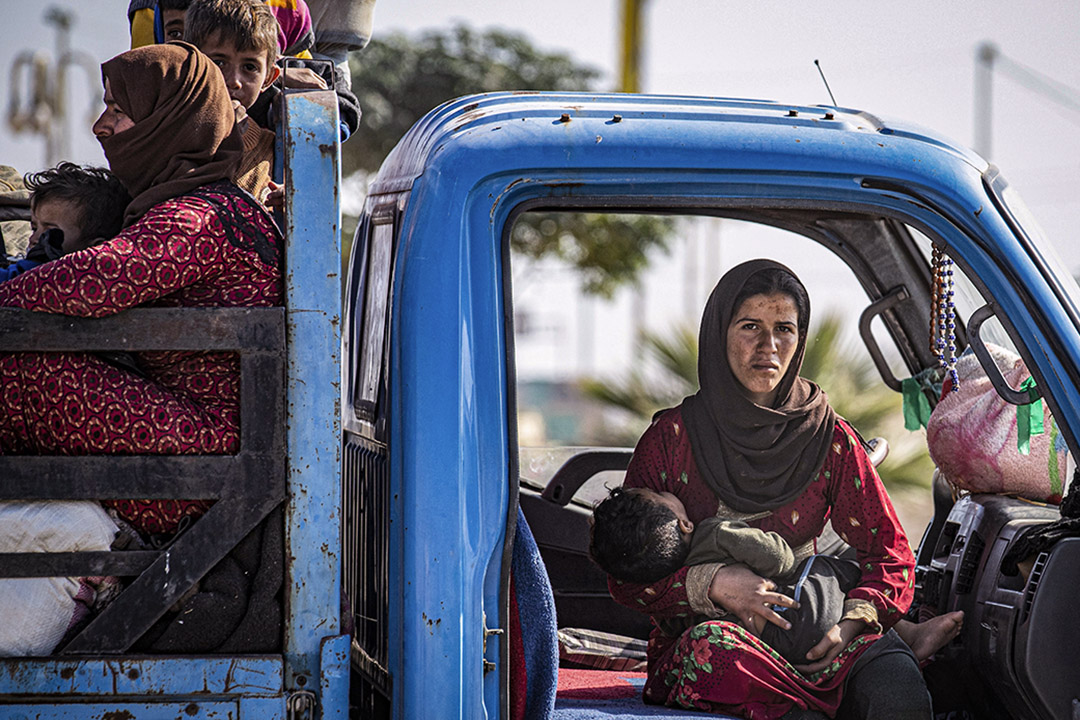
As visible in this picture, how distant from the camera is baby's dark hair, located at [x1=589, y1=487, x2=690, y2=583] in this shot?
2.34 m

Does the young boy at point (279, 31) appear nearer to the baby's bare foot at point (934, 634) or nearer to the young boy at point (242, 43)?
the young boy at point (242, 43)

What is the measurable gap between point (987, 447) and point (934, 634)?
50 centimetres

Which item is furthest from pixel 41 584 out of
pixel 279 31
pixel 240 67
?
pixel 279 31

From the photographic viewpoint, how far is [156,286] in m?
1.88

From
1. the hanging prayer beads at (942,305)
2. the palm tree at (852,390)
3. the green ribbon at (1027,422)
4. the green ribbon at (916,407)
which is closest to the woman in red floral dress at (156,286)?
the hanging prayer beads at (942,305)

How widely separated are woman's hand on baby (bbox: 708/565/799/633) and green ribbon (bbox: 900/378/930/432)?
3.40 feet

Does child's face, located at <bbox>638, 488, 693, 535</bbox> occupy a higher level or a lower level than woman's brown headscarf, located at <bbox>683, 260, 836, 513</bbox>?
lower

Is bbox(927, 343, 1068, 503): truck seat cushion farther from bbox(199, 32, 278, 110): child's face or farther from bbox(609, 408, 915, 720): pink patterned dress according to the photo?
bbox(199, 32, 278, 110): child's face

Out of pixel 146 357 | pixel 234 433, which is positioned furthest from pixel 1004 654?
pixel 146 357

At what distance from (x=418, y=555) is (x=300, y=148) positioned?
72 centimetres

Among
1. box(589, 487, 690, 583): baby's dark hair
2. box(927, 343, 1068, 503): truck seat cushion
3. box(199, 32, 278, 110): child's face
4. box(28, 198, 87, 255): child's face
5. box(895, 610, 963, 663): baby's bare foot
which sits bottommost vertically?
box(895, 610, 963, 663): baby's bare foot

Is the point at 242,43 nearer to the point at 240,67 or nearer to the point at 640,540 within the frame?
the point at 240,67

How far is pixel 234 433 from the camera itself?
6.22 feet

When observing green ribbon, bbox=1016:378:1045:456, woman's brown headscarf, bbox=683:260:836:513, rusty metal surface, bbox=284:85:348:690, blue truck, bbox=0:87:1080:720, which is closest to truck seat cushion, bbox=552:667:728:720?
blue truck, bbox=0:87:1080:720
